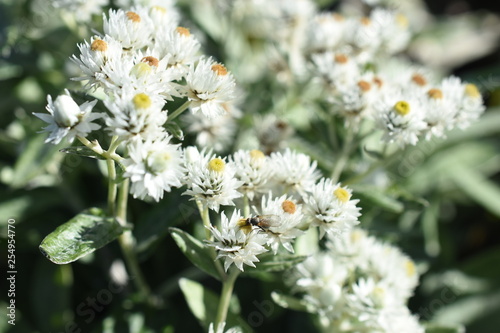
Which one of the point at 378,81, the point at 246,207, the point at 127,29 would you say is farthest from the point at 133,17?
the point at 378,81

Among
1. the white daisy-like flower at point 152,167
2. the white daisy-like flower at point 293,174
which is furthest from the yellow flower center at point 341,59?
the white daisy-like flower at point 152,167

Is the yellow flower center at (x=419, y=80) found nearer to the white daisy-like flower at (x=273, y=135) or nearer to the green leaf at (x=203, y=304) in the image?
the white daisy-like flower at (x=273, y=135)

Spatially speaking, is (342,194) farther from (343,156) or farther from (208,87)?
(343,156)

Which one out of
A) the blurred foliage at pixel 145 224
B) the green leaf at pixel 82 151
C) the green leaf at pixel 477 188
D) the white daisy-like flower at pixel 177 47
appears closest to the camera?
the green leaf at pixel 82 151

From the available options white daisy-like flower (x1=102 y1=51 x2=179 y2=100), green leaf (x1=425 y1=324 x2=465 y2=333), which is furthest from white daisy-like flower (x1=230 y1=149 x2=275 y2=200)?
green leaf (x1=425 y1=324 x2=465 y2=333)

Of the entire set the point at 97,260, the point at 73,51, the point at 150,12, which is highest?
the point at 73,51

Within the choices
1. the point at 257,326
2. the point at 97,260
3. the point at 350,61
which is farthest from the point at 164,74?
the point at 257,326

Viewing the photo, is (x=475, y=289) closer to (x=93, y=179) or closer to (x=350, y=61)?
(x=350, y=61)
